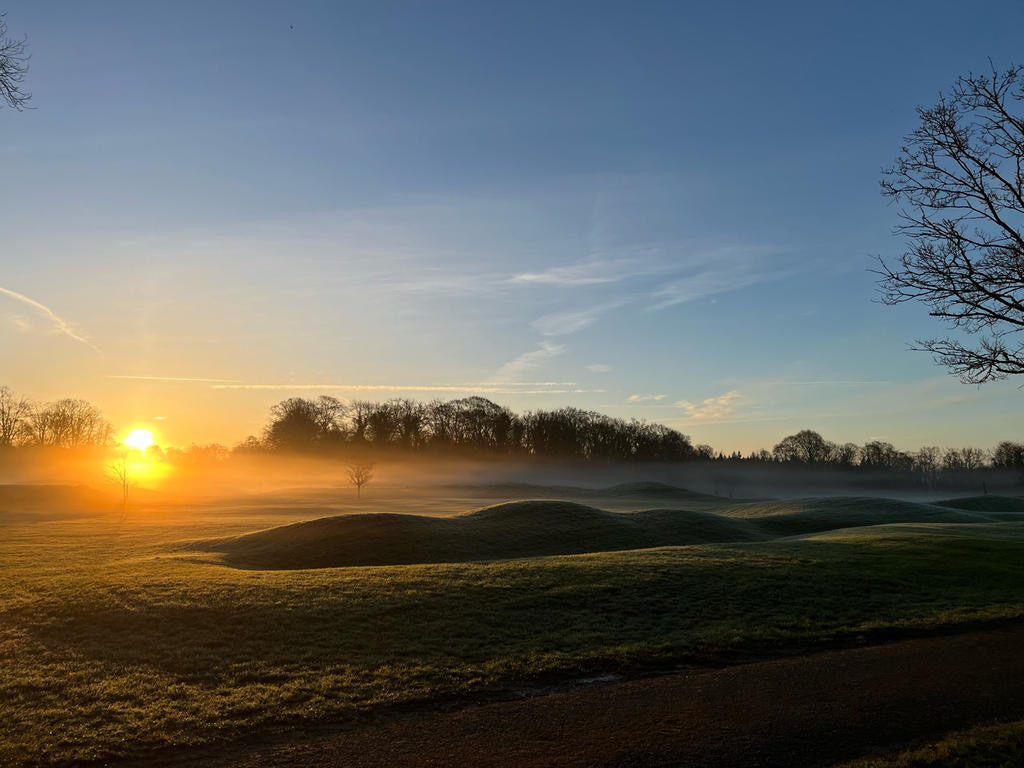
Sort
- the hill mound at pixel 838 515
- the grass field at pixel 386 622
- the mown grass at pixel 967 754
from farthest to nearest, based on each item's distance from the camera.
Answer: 1. the hill mound at pixel 838 515
2. the grass field at pixel 386 622
3. the mown grass at pixel 967 754

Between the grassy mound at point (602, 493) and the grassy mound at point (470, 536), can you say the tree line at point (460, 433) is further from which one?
the grassy mound at point (470, 536)

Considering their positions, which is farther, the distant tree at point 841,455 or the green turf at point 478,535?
the distant tree at point 841,455

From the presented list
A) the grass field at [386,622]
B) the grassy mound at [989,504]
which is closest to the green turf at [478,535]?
the grass field at [386,622]

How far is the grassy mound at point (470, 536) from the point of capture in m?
31.1

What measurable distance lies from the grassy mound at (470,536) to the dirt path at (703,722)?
19.6 meters

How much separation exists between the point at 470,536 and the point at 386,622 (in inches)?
705

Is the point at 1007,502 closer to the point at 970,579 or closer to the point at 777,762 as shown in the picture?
the point at 970,579

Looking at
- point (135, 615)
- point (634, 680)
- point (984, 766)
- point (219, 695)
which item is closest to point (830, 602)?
point (634, 680)

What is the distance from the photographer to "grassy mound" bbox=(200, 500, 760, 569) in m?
31.1

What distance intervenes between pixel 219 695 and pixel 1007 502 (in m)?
89.2

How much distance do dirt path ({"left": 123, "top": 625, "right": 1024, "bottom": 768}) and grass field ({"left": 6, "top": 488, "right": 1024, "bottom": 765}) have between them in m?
1.29

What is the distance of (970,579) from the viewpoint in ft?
74.0

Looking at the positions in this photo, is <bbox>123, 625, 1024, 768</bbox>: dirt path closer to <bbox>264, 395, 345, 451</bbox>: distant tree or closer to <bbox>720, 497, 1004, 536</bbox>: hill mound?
<bbox>720, 497, 1004, 536</bbox>: hill mound

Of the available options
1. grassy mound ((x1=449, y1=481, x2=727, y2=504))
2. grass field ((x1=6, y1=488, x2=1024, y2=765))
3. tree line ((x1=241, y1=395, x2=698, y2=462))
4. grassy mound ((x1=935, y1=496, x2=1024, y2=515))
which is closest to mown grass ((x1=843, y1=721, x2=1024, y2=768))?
grass field ((x1=6, y1=488, x2=1024, y2=765))
